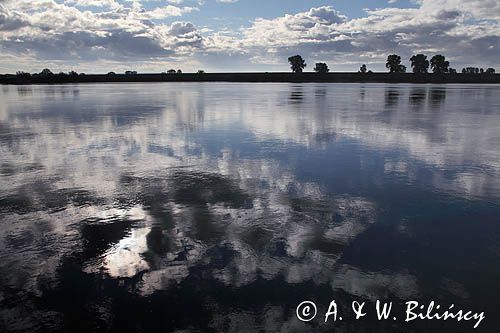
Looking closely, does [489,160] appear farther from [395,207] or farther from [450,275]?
[450,275]

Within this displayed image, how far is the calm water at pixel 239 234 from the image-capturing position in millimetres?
6863

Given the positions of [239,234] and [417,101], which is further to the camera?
[417,101]

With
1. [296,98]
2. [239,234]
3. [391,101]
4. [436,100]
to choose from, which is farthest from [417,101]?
[239,234]

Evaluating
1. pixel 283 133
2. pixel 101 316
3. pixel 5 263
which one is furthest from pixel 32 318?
pixel 283 133

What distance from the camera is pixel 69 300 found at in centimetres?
703

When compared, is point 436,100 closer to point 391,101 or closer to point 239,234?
point 391,101

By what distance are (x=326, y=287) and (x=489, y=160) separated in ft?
44.6

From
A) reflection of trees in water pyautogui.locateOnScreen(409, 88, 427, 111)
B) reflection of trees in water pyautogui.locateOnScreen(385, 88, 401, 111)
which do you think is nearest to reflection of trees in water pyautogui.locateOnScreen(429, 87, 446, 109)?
reflection of trees in water pyautogui.locateOnScreen(409, 88, 427, 111)

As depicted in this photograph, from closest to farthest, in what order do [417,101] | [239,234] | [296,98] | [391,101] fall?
[239,234] → [417,101] → [391,101] → [296,98]

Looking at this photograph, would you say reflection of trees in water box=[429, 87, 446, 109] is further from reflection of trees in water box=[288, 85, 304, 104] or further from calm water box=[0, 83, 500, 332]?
calm water box=[0, 83, 500, 332]

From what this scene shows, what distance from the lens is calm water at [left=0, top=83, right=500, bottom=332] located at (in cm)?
686

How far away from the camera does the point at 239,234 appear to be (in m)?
9.65

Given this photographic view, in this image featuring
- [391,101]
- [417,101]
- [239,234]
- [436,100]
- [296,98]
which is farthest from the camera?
[296,98]

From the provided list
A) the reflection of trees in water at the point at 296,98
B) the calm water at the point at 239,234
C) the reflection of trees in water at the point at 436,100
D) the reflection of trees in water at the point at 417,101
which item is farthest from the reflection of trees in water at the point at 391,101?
the calm water at the point at 239,234
